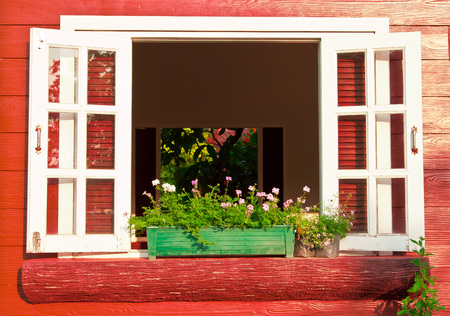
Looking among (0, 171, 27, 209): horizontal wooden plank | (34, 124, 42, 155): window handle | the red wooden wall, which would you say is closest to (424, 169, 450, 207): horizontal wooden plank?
the red wooden wall

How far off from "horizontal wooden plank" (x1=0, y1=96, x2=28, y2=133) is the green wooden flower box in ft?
3.28

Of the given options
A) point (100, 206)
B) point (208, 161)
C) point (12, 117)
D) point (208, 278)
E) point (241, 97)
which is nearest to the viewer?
point (208, 278)

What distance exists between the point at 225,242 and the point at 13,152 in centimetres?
134

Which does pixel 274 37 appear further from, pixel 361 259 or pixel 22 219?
pixel 22 219

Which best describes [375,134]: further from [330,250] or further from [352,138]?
[330,250]

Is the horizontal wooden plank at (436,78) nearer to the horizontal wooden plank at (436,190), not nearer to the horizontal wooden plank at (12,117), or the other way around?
the horizontal wooden plank at (436,190)

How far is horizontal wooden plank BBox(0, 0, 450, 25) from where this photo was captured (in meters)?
3.24

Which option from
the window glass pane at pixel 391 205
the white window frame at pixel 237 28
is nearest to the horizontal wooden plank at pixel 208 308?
the window glass pane at pixel 391 205

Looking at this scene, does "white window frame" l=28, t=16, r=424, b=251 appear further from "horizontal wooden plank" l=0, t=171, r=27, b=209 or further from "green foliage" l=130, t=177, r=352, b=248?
"horizontal wooden plank" l=0, t=171, r=27, b=209

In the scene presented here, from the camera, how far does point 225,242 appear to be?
304cm

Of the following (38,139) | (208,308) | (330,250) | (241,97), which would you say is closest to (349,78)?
(330,250)

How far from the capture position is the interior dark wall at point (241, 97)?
6973 mm

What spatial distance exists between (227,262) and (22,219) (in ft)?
3.99

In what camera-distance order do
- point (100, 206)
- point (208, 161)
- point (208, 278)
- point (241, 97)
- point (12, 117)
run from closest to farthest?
point (208, 278)
point (100, 206)
point (12, 117)
point (241, 97)
point (208, 161)
